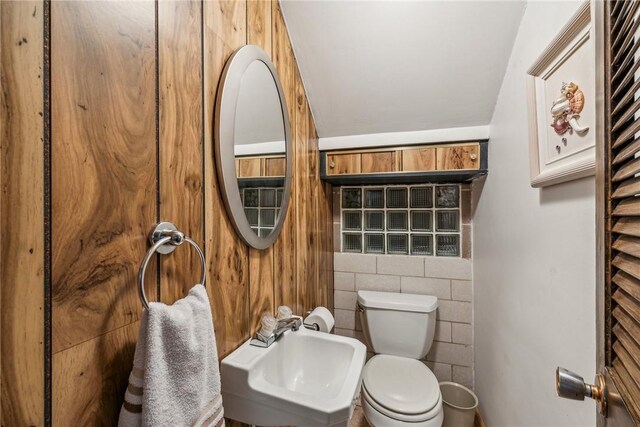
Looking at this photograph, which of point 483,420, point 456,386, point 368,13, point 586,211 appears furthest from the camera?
point 456,386

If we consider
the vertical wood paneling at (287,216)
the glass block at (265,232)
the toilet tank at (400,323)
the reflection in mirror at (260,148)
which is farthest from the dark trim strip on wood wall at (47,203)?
the toilet tank at (400,323)

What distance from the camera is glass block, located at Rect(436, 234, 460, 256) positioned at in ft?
6.22

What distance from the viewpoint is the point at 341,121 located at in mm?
1671

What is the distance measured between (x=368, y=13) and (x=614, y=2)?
3.23 feet

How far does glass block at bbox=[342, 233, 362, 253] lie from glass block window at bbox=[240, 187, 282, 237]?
1028 mm

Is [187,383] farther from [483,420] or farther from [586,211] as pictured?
[483,420]

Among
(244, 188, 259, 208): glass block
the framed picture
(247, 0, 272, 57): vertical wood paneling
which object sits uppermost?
(247, 0, 272, 57): vertical wood paneling

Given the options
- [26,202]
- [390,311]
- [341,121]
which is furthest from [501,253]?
[26,202]

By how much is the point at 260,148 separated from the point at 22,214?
2.33ft

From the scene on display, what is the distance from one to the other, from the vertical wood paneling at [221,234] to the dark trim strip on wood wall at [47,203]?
14.2 inches

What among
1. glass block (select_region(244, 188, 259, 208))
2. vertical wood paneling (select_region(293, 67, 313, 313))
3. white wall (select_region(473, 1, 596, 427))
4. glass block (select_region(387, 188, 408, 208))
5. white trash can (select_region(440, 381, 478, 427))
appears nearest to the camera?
white wall (select_region(473, 1, 596, 427))

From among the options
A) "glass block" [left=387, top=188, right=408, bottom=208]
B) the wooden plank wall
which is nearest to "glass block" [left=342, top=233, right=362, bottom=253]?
"glass block" [left=387, top=188, right=408, bottom=208]

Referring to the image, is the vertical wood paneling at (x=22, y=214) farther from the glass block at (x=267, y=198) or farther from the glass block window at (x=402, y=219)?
the glass block window at (x=402, y=219)

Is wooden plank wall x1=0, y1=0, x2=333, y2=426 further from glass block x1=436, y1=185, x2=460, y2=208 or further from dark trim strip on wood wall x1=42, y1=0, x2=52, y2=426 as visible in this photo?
glass block x1=436, y1=185, x2=460, y2=208
